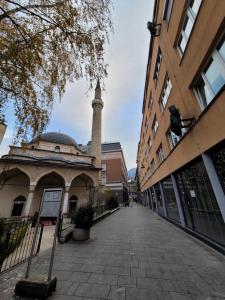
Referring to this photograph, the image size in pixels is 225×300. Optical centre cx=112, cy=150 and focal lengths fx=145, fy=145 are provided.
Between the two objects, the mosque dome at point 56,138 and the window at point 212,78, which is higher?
the mosque dome at point 56,138

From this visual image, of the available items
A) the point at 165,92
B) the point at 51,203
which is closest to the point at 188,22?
the point at 165,92

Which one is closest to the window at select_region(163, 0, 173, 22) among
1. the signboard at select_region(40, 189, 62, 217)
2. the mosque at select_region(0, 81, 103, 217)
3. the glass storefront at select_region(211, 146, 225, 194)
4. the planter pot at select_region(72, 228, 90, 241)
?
the glass storefront at select_region(211, 146, 225, 194)

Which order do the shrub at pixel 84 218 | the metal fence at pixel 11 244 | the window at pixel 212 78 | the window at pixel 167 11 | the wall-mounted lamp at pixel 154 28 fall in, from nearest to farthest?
the metal fence at pixel 11 244
the window at pixel 212 78
the shrub at pixel 84 218
the window at pixel 167 11
the wall-mounted lamp at pixel 154 28

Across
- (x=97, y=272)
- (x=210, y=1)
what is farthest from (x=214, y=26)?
(x=97, y=272)

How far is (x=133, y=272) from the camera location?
349cm

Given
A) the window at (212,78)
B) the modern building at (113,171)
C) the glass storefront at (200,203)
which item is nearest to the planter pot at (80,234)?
the glass storefront at (200,203)

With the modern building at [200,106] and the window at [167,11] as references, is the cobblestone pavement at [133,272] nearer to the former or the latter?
the modern building at [200,106]

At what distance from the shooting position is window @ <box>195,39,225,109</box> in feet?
12.7

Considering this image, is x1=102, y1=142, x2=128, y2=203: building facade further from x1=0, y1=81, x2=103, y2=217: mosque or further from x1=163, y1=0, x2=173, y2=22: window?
x1=163, y1=0, x2=173, y2=22: window

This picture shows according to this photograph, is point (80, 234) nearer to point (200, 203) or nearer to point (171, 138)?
point (200, 203)

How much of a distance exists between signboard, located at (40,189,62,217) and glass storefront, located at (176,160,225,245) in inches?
188

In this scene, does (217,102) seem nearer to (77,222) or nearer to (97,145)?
(77,222)

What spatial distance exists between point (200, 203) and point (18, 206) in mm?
25490

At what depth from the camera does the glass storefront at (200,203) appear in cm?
473
